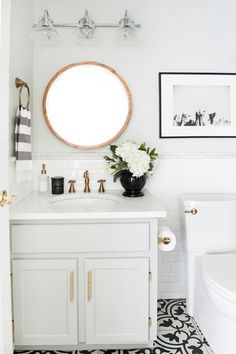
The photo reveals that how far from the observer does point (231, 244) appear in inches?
71.0

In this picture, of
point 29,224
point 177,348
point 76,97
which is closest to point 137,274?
point 177,348

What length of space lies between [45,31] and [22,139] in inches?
30.1

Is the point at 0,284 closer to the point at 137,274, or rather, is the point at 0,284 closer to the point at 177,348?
the point at 137,274

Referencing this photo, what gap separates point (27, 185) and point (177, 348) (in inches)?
53.9

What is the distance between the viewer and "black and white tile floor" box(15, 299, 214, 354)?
162 centimetres

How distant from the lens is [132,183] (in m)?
1.85

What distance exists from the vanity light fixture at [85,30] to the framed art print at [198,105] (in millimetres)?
403

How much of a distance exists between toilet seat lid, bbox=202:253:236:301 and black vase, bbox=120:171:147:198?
0.57m

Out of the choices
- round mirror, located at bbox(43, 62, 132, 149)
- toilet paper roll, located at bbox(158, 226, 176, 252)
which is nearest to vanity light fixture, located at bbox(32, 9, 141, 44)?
round mirror, located at bbox(43, 62, 132, 149)

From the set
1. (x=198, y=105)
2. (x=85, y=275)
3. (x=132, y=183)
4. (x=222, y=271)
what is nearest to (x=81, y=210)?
(x=85, y=275)

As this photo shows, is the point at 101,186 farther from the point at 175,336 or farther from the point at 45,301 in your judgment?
the point at 175,336

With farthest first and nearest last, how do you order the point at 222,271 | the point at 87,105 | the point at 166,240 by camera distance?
the point at 87,105 → the point at 166,240 → the point at 222,271

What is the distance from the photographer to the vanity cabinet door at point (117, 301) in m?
1.53

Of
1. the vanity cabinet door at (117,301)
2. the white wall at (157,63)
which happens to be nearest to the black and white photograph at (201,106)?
the white wall at (157,63)
